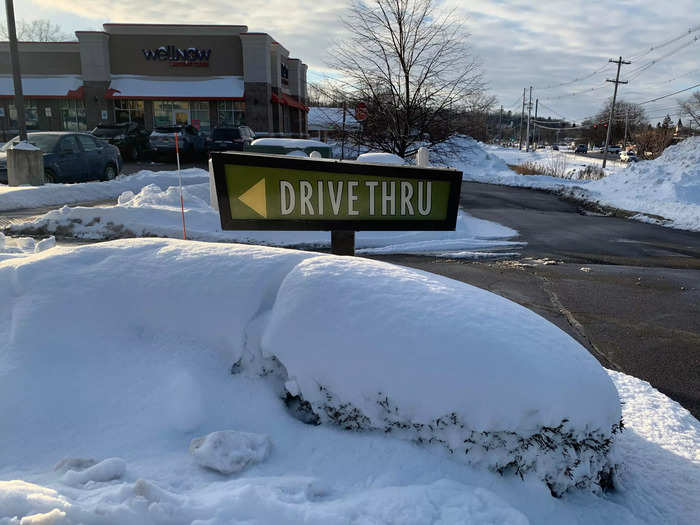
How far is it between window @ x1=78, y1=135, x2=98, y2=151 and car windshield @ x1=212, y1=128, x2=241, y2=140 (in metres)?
10.3

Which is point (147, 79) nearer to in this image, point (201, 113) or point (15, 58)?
point (201, 113)

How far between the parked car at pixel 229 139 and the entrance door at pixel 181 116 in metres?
10.7

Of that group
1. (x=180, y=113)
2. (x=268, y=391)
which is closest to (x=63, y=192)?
(x=268, y=391)

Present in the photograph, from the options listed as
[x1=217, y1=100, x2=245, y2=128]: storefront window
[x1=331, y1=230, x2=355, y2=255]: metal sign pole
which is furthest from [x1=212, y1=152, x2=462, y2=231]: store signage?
[x1=217, y1=100, x2=245, y2=128]: storefront window

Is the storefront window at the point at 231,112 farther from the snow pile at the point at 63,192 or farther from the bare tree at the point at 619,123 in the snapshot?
the bare tree at the point at 619,123

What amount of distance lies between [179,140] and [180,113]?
36.0ft

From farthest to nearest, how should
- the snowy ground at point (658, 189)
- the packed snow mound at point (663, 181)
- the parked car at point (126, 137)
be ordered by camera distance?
1. the parked car at point (126, 137)
2. the packed snow mound at point (663, 181)
3. the snowy ground at point (658, 189)

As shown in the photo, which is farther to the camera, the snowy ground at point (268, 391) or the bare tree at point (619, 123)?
the bare tree at point (619, 123)

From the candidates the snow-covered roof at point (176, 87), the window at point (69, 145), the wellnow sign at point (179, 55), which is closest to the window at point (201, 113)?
the snow-covered roof at point (176, 87)

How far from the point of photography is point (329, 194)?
3781 mm

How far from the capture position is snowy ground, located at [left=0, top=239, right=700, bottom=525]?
2.05m

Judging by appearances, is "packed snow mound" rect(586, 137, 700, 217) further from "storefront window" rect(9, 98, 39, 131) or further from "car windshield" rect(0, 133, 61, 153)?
"storefront window" rect(9, 98, 39, 131)

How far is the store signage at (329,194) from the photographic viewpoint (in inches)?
145

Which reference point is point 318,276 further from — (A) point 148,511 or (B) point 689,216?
(B) point 689,216
